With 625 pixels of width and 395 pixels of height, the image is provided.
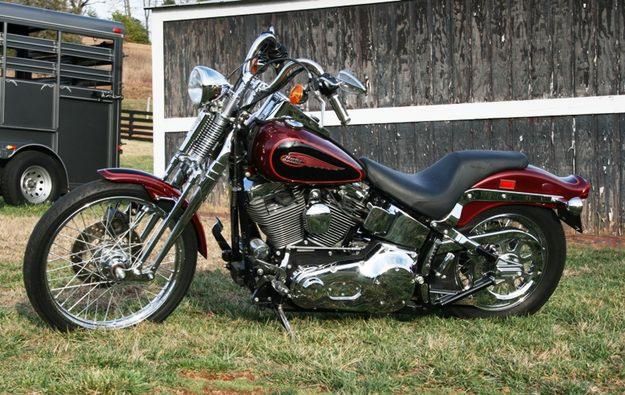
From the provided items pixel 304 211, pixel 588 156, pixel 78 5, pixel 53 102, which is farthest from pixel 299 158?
pixel 78 5

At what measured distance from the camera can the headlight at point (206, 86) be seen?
4.09 meters

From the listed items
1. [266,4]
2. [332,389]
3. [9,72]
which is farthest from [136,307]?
[9,72]

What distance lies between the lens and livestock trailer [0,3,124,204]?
10.3 m

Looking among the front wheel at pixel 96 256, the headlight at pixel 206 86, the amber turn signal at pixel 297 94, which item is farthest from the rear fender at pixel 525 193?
the front wheel at pixel 96 256

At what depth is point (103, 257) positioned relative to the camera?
414 cm

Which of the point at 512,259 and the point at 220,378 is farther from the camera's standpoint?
the point at 512,259

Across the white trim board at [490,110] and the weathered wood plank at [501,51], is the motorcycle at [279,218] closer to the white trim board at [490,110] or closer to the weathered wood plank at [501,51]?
the white trim board at [490,110]

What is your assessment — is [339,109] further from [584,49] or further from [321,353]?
[584,49]

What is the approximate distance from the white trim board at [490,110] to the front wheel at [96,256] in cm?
477

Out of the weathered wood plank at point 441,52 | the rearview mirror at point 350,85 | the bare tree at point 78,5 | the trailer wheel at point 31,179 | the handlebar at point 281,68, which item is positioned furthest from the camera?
the bare tree at point 78,5

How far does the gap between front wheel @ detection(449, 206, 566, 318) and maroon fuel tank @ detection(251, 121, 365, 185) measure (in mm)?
856

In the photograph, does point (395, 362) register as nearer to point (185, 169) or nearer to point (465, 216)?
point (465, 216)

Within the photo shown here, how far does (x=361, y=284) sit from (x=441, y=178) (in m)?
0.75

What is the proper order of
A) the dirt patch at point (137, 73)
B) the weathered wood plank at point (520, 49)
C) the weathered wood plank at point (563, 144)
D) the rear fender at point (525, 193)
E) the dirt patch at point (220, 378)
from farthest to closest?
the dirt patch at point (137, 73) < the weathered wood plank at point (520, 49) < the weathered wood plank at point (563, 144) < the rear fender at point (525, 193) < the dirt patch at point (220, 378)
